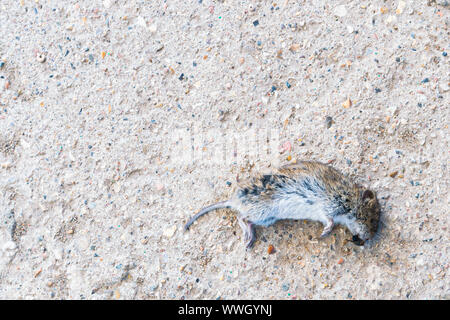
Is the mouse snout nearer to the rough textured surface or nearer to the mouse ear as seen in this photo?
the rough textured surface

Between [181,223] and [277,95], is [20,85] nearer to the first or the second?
[181,223]

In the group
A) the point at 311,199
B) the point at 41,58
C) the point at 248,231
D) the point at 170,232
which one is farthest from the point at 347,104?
the point at 41,58

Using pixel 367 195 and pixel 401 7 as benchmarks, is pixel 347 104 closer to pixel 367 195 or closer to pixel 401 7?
pixel 367 195

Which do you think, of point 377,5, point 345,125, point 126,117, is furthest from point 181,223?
point 377,5

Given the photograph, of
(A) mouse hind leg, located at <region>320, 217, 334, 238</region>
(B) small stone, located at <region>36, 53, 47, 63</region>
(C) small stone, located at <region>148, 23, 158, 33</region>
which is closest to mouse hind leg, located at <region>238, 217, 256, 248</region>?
(A) mouse hind leg, located at <region>320, 217, 334, 238</region>

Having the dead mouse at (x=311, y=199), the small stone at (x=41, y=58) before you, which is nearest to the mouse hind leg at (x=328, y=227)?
the dead mouse at (x=311, y=199)
